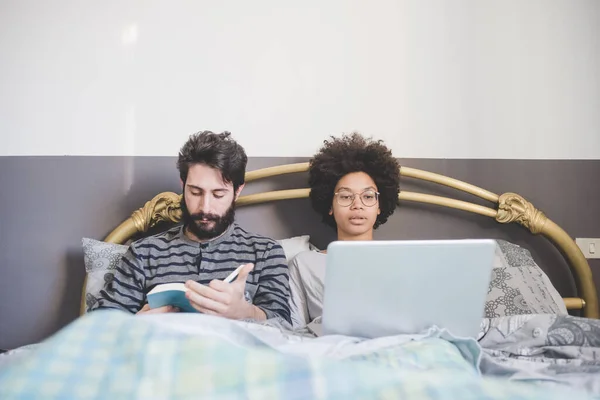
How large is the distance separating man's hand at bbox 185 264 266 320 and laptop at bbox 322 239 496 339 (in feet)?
0.80

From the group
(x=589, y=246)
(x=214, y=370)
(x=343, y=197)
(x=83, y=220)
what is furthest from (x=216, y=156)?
(x=589, y=246)

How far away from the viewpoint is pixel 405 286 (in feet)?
3.08

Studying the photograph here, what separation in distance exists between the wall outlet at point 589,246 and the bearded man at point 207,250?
119cm

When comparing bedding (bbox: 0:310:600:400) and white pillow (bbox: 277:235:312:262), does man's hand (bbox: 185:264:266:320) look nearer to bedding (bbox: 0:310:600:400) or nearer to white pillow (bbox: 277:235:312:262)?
bedding (bbox: 0:310:600:400)

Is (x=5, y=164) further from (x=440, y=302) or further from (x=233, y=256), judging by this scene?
(x=440, y=302)

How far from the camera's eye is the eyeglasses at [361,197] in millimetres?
1633

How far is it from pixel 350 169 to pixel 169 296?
0.77 m

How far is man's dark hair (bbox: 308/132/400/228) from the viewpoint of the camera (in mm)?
1716

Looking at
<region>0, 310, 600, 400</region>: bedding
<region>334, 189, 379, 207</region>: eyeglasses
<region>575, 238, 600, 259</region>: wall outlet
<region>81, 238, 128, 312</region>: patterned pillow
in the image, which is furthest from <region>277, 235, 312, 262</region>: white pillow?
<region>575, 238, 600, 259</region>: wall outlet

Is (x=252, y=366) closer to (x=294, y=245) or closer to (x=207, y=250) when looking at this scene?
(x=207, y=250)

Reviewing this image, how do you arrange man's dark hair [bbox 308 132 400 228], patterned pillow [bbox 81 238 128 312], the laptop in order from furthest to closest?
man's dark hair [bbox 308 132 400 228]
patterned pillow [bbox 81 238 128 312]
the laptop

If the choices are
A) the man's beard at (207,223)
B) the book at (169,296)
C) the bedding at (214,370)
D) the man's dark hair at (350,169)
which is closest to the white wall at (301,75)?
the man's dark hair at (350,169)

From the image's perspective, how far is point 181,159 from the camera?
1.57 meters

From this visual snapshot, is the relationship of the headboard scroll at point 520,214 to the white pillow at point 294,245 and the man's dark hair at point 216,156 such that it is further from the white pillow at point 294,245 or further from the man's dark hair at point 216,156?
the man's dark hair at point 216,156
